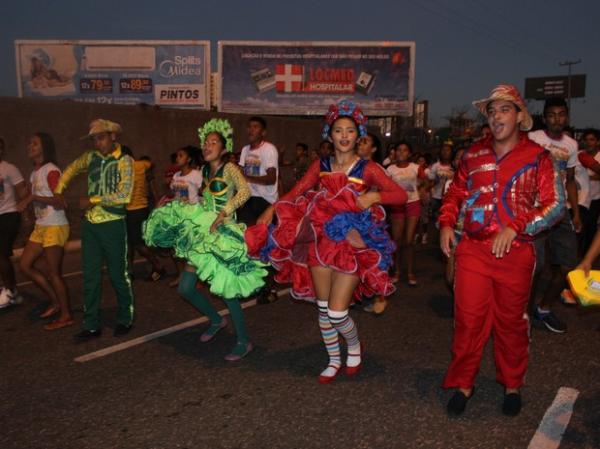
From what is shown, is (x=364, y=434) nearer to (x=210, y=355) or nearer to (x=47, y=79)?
(x=210, y=355)

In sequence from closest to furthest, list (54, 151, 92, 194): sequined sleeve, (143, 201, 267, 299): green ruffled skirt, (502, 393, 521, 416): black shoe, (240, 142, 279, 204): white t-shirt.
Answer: (502, 393, 521, 416): black shoe → (143, 201, 267, 299): green ruffled skirt → (54, 151, 92, 194): sequined sleeve → (240, 142, 279, 204): white t-shirt

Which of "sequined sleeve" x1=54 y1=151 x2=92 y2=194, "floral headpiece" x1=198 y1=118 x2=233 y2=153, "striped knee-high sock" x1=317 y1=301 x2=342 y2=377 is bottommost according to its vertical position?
"striped knee-high sock" x1=317 y1=301 x2=342 y2=377

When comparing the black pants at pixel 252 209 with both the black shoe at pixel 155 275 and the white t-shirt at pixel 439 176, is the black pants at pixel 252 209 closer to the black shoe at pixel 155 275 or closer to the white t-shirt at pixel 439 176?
the black shoe at pixel 155 275

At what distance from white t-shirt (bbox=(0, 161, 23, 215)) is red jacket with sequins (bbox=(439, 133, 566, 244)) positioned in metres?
5.11

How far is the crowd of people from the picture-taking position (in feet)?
13.4

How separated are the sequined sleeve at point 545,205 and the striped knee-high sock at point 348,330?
1.49 meters

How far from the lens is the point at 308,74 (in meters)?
27.7

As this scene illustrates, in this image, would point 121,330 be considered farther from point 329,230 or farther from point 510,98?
point 510,98

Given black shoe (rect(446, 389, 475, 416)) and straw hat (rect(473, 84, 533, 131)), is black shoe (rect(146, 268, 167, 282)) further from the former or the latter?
straw hat (rect(473, 84, 533, 131))

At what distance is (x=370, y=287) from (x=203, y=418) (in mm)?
1654

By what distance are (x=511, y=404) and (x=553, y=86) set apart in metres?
95.2

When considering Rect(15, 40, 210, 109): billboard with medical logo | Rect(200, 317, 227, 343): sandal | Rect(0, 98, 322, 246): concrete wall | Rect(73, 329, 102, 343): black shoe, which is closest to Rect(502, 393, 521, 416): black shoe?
Rect(200, 317, 227, 343): sandal

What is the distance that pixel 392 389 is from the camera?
4.64 m

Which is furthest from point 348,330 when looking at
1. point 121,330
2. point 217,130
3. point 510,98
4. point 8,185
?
point 8,185
